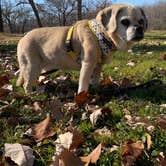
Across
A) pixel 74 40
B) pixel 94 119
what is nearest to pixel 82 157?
pixel 94 119

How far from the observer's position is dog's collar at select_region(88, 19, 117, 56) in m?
4.81

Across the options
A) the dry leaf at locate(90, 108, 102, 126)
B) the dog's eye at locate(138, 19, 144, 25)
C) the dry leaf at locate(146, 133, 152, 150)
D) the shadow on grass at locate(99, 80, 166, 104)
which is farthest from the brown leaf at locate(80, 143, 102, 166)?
the dog's eye at locate(138, 19, 144, 25)

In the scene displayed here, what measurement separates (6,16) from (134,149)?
64.6 meters

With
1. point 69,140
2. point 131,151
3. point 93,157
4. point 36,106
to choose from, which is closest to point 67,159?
point 93,157

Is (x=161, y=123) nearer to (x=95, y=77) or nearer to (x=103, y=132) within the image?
(x=103, y=132)

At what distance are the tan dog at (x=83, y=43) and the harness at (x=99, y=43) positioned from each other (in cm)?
3

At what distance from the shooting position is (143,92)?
4848 mm

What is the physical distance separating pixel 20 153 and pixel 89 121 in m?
0.95

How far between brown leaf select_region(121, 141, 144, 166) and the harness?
1.98m

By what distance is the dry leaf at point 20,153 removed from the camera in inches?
119

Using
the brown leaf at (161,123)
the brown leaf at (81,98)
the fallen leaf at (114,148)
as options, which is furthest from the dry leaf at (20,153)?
the brown leaf at (81,98)

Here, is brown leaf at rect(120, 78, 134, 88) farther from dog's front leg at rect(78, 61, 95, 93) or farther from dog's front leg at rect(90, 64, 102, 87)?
dog's front leg at rect(78, 61, 95, 93)

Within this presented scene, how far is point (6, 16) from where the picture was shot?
65.4 m

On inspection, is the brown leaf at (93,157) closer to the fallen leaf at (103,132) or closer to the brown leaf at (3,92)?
the fallen leaf at (103,132)
